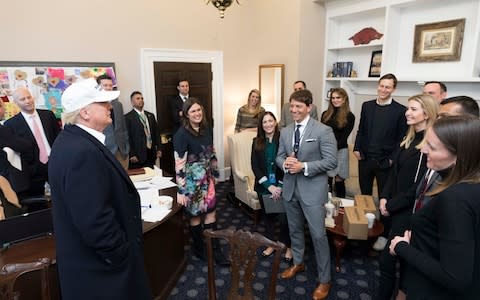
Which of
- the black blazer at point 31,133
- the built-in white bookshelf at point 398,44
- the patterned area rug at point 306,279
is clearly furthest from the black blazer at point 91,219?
the built-in white bookshelf at point 398,44

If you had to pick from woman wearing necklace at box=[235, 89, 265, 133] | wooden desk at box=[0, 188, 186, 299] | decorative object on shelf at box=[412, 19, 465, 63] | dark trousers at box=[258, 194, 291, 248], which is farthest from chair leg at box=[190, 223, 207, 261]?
decorative object on shelf at box=[412, 19, 465, 63]

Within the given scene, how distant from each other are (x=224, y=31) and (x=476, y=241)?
15.7ft

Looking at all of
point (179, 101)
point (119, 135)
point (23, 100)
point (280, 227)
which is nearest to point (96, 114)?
point (23, 100)

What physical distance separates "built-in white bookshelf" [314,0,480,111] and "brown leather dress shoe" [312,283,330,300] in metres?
2.68

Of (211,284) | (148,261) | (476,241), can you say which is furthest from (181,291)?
(476,241)

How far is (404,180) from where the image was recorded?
6.55ft

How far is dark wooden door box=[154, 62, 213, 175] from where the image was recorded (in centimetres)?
464

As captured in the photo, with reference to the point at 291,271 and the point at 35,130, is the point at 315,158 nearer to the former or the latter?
the point at 291,271

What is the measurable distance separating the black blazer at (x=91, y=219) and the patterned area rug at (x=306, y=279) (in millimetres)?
1233

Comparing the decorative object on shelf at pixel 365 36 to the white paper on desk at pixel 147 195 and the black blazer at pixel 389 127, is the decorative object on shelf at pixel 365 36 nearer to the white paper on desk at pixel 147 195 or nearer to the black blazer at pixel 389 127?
the black blazer at pixel 389 127

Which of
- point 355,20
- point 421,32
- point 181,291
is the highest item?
point 355,20

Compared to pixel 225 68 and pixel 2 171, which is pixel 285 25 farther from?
pixel 2 171

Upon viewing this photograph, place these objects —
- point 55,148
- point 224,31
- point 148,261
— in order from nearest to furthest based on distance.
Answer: point 55,148 → point 148,261 → point 224,31

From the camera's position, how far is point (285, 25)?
16.3 ft
